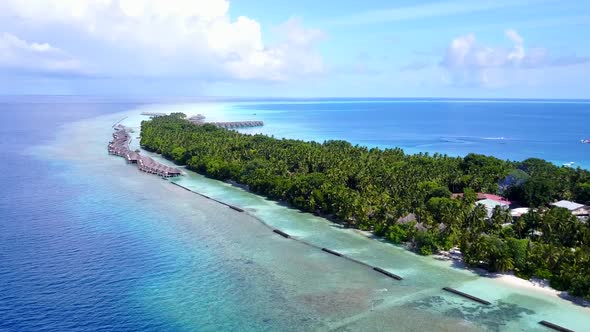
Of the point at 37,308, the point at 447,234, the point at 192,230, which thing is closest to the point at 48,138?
the point at 192,230

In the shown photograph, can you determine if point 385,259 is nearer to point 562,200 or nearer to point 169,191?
point 562,200

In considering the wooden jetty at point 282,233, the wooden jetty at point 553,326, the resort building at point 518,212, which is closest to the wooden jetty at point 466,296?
the wooden jetty at point 553,326

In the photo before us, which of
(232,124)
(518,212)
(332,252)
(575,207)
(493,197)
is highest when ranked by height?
(232,124)

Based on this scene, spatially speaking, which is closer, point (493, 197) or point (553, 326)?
point (553, 326)

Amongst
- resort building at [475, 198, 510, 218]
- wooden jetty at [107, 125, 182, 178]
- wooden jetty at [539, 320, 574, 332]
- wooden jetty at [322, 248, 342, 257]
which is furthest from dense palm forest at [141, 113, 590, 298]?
wooden jetty at [322, 248, 342, 257]

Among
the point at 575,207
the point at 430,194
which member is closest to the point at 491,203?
the point at 430,194

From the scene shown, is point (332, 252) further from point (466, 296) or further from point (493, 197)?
point (493, 197)

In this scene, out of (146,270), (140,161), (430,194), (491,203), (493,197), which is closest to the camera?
(146,270)

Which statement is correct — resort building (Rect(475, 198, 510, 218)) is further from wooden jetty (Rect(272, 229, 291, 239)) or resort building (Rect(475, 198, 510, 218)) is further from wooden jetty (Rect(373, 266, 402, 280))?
wooden jetty (Rect(272, 229, 291, 239))
